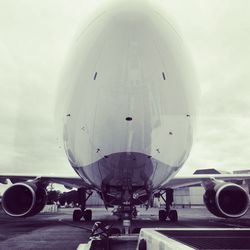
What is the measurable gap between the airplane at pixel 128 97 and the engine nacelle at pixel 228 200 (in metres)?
2.80

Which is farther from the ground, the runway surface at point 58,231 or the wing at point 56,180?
the wing at point 56,180

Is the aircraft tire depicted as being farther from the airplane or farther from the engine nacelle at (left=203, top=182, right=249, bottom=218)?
the engine nacelle at (left=203, top=182, right=249, bottom=218)

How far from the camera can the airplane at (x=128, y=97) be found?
394 cm

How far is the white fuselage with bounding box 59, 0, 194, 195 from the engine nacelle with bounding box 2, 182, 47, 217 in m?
3.93

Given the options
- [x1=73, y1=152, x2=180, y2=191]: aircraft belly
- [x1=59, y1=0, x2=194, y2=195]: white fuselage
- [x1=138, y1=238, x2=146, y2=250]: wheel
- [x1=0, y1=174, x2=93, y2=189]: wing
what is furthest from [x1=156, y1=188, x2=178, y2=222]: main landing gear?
[x1=138, y1=238, x2=146, y2=250]: wheel

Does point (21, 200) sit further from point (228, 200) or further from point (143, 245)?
point (143, 245)

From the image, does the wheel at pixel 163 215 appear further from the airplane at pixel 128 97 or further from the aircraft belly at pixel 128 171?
the airplane at pixel 128 97

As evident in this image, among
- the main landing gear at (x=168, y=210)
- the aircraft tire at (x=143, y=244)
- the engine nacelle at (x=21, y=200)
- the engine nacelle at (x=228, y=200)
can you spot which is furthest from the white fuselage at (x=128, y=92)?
the main landing gear at (x=168, y=210)

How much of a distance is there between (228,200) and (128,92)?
4.99 m

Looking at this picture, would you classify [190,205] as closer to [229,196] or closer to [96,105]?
[229,196]

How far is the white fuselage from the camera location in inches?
155

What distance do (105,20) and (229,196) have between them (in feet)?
18.4

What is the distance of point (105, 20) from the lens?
4.02 m

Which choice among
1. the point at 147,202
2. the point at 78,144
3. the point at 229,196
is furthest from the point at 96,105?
the point at 229,196
